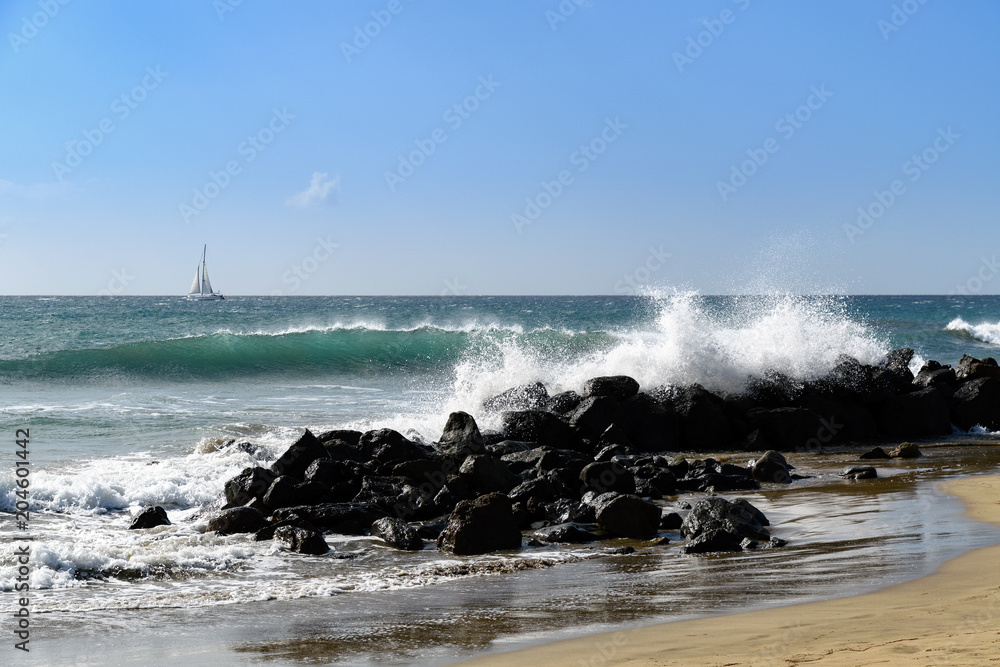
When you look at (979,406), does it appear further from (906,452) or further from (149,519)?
(149,519)

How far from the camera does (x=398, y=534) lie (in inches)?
323

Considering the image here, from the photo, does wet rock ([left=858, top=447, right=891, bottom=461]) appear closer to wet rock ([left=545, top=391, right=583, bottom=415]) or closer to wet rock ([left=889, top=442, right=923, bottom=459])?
wet rock ([left=889, top=442, right=923, bottom=459])

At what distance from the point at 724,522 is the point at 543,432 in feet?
18.3

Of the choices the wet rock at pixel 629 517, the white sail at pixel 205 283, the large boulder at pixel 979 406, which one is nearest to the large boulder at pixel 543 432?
the wet rock at pixel 629 517

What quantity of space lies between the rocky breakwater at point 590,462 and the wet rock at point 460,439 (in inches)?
0.8

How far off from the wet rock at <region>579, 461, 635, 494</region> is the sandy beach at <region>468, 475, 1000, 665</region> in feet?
14.1

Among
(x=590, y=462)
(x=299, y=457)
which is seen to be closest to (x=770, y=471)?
(x=590, y=462)

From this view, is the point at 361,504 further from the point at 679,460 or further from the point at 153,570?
the point at 679,460

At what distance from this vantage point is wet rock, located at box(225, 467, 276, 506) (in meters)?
9.63

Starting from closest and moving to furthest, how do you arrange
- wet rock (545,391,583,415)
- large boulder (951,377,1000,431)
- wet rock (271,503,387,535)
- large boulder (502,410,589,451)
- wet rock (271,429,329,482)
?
wet rock (271,503,387,535) < wet rock (271,429,329,482) < large boulder (502,410,589,451) < wet rock (545,391,583,415) < large boulder (951,377,1000,431)

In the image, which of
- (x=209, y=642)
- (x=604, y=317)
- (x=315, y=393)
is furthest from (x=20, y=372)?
(x=604, y=317)

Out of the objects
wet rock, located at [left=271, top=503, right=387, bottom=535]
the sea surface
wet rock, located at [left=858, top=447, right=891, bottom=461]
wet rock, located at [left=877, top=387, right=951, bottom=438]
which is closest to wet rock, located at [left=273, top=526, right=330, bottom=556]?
the sea surface

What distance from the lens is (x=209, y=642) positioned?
17.1 ft

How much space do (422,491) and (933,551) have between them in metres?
5.22
